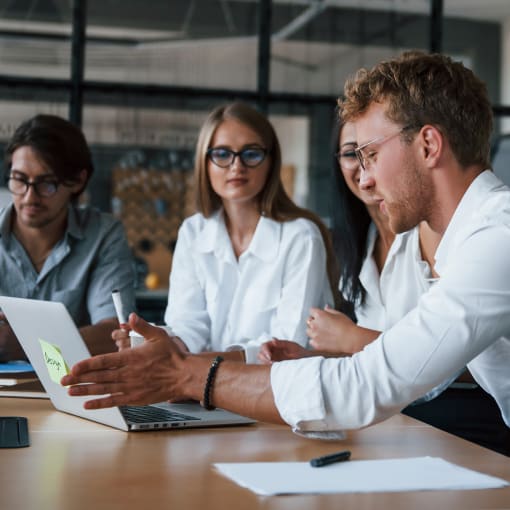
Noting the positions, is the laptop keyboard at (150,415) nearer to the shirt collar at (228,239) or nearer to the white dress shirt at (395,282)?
the white dress shirt at (395,282)

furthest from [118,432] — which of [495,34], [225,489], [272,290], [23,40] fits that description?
[495,34]

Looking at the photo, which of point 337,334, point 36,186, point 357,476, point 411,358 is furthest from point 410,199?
point 36,186

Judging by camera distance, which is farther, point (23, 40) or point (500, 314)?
point (23, 40)

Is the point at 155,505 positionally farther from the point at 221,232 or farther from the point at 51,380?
the point at 221,232

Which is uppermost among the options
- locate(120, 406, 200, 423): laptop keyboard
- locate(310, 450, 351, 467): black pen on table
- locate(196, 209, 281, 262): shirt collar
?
locate(196, 209, 281, 262): shirt collar

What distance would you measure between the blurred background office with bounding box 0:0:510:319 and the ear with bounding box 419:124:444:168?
133 inches

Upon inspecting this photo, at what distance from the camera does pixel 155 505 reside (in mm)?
1239

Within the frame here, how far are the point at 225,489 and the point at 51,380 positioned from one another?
2.41 ft

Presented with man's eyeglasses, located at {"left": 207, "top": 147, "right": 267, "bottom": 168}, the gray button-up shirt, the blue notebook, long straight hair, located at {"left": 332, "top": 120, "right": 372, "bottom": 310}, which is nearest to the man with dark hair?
the gray button-up shirt

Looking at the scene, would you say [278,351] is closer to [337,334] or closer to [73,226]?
[337,334]

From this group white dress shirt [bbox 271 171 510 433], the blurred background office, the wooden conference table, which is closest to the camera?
the wooden conference table

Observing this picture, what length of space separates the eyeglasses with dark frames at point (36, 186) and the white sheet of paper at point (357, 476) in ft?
6.38

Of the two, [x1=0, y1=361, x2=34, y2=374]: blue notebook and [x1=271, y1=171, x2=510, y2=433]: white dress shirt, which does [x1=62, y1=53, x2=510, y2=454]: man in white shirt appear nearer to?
[x1=271, y1=171, x2=510, y2=433]: white dress shirt

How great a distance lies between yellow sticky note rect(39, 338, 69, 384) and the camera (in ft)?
5.90
